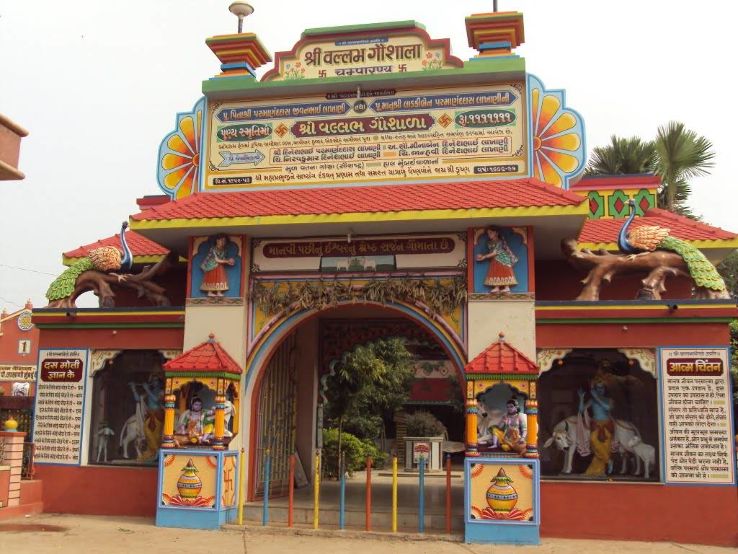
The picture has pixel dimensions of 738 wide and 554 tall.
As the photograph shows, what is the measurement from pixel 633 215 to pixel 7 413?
10609 millimetres

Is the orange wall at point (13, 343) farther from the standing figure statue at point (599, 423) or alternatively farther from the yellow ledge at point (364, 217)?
the standing figure statue at point (599, 423)

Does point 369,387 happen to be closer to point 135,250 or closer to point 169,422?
point 135,250

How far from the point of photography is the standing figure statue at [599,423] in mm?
11367

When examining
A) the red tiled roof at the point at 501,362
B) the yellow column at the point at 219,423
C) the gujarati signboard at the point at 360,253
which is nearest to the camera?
the red tiled roof at the point at 501,362

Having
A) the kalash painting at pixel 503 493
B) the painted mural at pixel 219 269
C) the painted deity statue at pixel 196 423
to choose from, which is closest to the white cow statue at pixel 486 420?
the kalash painting at pixel 503 493

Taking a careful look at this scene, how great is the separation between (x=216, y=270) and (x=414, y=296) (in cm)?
298

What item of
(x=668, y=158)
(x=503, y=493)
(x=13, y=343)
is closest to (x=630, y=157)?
(x=668, y=158)

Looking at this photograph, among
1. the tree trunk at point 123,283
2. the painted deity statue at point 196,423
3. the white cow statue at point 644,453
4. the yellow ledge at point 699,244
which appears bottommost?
the white cow statue at point 644,453

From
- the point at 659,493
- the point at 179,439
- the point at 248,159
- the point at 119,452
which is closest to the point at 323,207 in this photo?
the point at 248,159

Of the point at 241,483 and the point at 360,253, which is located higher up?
the point at 360,253

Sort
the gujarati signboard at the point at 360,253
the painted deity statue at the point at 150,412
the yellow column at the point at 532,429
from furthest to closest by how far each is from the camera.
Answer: the painted deity statue at the point at 150,412 → the gujarati signboard at the point at 360,253 → the yellow column at the point at 532,429

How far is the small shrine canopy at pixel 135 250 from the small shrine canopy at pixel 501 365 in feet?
19.0

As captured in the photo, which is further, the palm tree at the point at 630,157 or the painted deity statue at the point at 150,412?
the palm tree at the point at 630,157

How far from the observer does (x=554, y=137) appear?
12164 mm
